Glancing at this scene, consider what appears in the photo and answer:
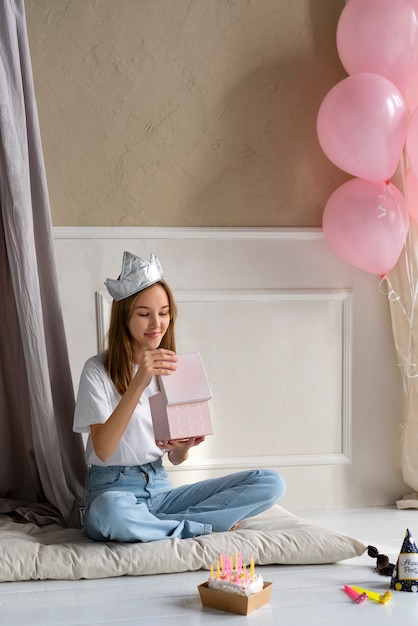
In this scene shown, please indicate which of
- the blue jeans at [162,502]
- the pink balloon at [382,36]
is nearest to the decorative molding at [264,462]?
the blue jeans at [162,502]

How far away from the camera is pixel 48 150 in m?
2.79

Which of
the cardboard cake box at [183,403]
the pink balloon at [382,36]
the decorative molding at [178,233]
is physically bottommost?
the cardboard cake box at [183,403]

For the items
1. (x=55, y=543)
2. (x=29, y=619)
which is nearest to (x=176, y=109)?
(x=55, y=543)

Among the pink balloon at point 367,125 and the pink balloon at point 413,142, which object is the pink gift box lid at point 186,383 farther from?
the pink balloon at point 413,142

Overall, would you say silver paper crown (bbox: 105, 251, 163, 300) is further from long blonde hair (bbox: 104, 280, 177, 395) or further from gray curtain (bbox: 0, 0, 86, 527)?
gray curtain (bbox: 0, 0, 86, 527)

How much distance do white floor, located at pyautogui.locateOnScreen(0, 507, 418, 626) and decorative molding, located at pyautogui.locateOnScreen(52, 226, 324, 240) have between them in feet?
3.82

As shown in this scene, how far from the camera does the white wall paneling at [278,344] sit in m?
2.82

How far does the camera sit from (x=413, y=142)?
8.48ft

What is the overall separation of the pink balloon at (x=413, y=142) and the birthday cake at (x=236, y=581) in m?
1.37

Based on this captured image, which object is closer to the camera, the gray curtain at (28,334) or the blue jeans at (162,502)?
the blue jeans at (162,502)

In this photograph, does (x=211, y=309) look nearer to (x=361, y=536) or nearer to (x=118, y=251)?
(x=118, y=251)

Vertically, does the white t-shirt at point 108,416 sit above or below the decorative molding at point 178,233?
below

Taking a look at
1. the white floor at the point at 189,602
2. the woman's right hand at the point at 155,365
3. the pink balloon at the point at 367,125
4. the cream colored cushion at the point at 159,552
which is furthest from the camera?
the pink balloon at the point at 367,125

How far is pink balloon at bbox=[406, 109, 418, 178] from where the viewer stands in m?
2.58
